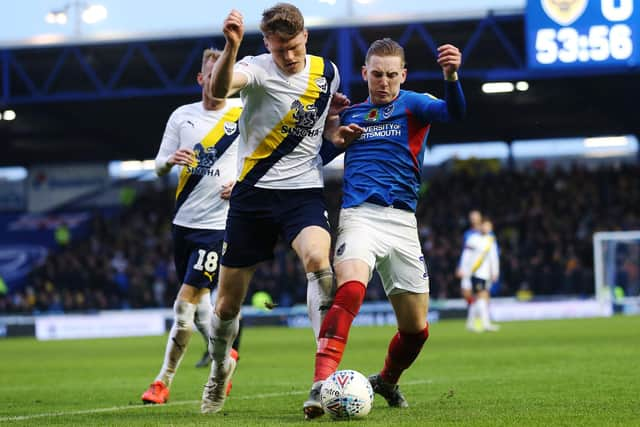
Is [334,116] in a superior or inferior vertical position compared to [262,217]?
superior

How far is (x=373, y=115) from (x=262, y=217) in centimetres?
94

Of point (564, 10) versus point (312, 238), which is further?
point (564, 10)

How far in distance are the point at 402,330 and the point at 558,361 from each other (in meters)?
5.45

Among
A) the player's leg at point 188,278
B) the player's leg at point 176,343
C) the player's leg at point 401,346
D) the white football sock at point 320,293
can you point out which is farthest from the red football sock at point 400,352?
the player's leg at point 188,278

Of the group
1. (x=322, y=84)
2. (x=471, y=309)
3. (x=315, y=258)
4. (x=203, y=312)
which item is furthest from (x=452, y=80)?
(x=471, y=309)

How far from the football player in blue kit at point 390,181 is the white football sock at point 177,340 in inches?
74.8

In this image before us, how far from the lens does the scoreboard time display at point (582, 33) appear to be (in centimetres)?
2444

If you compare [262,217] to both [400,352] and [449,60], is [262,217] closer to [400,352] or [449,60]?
[400,352]

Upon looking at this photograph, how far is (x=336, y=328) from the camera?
6453mm

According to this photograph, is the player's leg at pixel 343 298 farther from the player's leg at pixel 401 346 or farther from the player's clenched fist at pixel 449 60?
the player's clenched fist at pixel 449 60

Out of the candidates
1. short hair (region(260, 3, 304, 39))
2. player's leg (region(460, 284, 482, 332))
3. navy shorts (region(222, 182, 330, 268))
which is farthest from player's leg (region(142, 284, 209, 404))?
player's leg (region(460, 284, 482, 332))

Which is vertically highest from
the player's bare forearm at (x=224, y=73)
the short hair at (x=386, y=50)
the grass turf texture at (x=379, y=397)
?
the short hair at (x=386, y=50)

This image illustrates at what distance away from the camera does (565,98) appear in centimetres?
3428

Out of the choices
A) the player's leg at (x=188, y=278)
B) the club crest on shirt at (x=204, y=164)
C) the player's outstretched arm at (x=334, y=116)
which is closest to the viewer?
the player's outstretched arm at (x=334, y=116)
